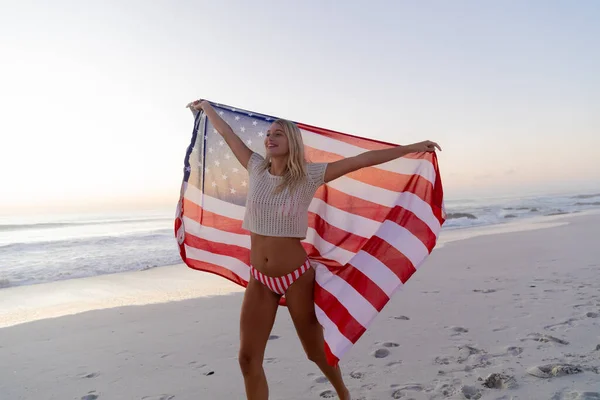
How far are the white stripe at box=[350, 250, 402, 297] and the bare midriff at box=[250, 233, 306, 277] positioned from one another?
63 centimetres

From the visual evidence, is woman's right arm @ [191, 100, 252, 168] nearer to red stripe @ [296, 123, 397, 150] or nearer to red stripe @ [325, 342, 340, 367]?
red stripe @ [296, 123, 397, 150]

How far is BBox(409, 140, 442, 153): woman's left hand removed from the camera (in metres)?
3.38

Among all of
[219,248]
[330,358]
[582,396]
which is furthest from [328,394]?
[582,396]

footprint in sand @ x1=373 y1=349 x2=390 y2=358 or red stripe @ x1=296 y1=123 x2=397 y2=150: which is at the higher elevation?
red stripe @ x1=296 y1=123 x2=397 y2=150

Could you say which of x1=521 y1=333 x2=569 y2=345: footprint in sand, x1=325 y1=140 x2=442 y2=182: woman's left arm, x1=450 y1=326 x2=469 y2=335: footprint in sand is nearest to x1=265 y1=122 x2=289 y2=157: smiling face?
x1=325 y1=140 x2=442 y2=182: woman's left arm

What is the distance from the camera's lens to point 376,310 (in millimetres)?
3365

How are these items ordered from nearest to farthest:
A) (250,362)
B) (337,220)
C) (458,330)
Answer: (250,362)
(337,220)
(458,330)

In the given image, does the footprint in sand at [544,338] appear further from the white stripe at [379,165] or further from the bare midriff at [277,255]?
the bare midriff at [277,255]

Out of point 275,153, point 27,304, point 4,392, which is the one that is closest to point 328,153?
point 275,153

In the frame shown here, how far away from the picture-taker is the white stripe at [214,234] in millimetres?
4188

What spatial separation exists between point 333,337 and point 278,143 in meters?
1.44

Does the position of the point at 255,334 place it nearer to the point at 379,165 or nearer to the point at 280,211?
the point at 280,211

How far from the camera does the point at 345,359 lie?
4367 millimetres

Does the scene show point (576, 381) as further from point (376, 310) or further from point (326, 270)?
point (326, 270)
